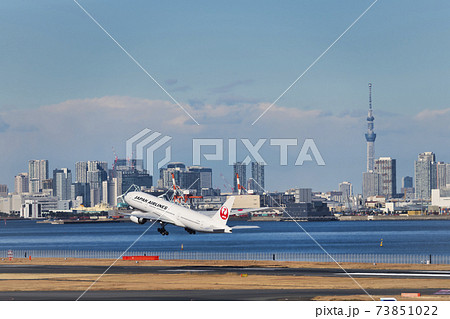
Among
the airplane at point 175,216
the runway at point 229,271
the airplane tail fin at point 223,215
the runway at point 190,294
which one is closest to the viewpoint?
the runway at point 190,294

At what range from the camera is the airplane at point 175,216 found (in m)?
142

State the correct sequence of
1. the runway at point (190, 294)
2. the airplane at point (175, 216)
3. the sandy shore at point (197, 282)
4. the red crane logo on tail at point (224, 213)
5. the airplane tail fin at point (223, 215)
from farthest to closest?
the red crane logo on tail at point (224, 213), the airplane tail fin at point (223, 215), the airplane at point (175, 216), the sandy shore at point (197, 282), the runway at point (190, 294)

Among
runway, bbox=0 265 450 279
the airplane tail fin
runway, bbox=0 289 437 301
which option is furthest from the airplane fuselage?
runway, bbox=0 289 437 301

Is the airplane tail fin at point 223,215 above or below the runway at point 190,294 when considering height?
above

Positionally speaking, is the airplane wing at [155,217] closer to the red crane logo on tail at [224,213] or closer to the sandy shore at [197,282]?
the red crane logo on tail at [224,213]

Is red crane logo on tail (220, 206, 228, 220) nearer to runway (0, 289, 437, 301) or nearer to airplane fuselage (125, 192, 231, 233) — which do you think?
airplane fuselage (125, 192, 231, 233)

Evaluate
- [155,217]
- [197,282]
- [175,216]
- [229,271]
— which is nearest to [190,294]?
[197,282]

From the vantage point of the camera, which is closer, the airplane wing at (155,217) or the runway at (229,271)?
the runway at (229,271)

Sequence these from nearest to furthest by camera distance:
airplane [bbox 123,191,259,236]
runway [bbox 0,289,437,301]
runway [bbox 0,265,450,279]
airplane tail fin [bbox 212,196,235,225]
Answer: runway [bbox 0,289,437,301]
runway [bbox 0,265,450,279]
airplane [bbox 123,191,259,236]
airplane tail fin [bbox 212,196,235,225]

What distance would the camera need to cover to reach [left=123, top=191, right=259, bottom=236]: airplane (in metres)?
142

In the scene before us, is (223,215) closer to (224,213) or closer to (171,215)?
(224,213)

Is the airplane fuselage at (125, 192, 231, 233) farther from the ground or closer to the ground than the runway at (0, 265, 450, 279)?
farther from the ground

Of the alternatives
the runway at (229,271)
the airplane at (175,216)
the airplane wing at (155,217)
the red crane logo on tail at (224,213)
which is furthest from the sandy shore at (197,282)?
the airplane wing at (155,217)
